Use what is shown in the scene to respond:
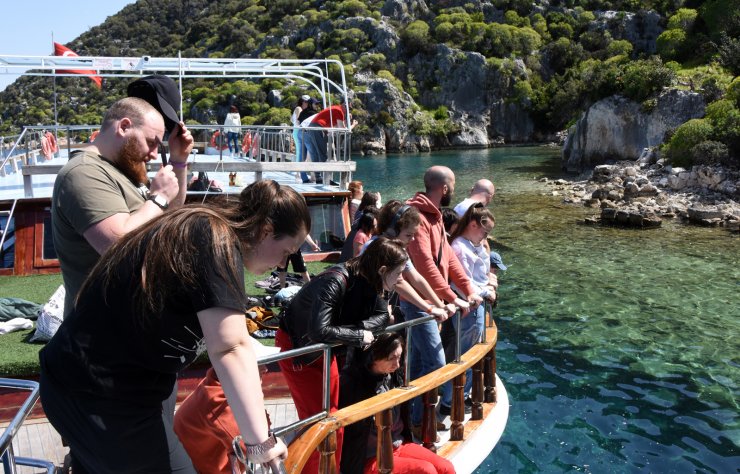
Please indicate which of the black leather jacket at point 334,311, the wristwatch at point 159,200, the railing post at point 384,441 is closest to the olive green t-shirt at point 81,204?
the wristwatch at point 159,200

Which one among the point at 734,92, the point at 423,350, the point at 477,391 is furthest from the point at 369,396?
the point at 734,92

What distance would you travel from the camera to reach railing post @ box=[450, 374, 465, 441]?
4.98 metres

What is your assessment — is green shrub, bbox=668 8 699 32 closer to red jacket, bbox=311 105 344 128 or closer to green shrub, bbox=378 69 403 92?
green shrub, bbox=378 69 403 92

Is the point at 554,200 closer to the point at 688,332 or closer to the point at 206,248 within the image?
the point at 688,332

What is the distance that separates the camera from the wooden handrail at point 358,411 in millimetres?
3166

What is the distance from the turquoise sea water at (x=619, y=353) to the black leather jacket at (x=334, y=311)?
3549 mm

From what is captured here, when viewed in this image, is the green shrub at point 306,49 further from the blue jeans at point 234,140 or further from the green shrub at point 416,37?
the blue jeans at point 234,140

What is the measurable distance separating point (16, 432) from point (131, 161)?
4.28ft

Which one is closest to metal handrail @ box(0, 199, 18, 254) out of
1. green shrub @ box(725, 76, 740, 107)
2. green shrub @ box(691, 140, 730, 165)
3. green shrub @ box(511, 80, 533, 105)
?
green shrub @ box(691, 140, 730, 165)

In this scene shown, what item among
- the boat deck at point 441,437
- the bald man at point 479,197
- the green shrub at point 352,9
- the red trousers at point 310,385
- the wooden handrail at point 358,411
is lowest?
the boat deck at point 441,437

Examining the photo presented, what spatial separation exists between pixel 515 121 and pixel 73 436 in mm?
86193

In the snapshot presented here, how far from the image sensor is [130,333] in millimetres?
1974

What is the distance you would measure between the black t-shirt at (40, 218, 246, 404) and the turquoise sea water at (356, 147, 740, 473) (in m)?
5.42

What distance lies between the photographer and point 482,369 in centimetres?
555
